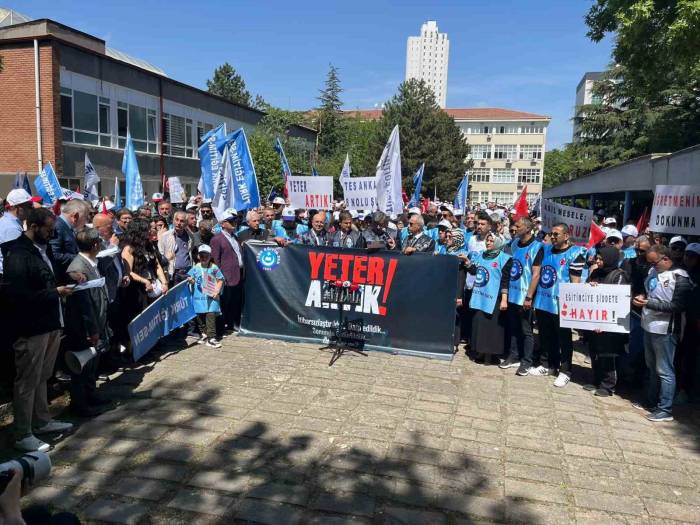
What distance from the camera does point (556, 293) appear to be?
22.2 ft

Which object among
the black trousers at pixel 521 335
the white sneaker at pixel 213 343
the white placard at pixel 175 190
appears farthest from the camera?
the white placard at pixel 175 190

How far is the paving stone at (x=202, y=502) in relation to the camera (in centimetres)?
380

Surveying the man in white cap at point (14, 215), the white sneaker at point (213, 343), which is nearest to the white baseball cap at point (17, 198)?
the man in white cap at point (14, 215)

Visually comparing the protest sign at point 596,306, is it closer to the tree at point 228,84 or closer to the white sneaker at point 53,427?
the white sneaker at point 53,427

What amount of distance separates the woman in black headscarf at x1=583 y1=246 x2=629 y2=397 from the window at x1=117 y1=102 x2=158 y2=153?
23.5m

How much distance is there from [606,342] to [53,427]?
6.04 metres

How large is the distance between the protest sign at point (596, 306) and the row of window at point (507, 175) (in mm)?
101581

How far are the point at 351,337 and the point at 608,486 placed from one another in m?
4.22

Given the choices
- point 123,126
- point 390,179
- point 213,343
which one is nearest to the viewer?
point 213,343

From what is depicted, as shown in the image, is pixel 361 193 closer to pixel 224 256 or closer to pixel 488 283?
pixel 224 256

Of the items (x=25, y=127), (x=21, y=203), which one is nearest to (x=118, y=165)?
(x=25, y=127)

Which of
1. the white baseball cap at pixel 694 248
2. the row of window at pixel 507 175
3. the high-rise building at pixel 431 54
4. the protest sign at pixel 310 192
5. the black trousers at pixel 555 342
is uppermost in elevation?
the high-rise building at pixel 431 54

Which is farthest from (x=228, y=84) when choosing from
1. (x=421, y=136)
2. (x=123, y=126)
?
(x=123, y=126)

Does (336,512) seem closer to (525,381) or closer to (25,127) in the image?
(525,381)
